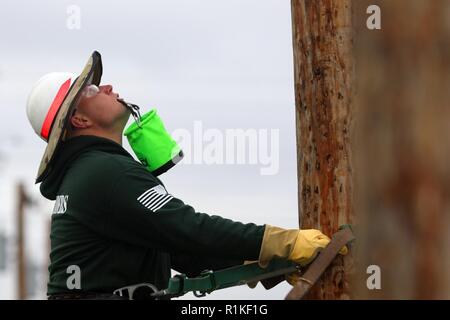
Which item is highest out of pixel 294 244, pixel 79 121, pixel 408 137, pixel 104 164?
pixel 408 137

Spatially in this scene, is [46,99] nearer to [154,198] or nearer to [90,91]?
[90,91]

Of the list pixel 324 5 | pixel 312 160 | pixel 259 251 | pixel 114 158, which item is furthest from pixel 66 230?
pixel 324 5

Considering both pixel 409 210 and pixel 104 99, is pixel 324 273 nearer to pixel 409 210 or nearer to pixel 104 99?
pixel 104 99

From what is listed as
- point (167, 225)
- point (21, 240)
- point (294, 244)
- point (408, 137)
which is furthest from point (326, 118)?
point (21, 240)

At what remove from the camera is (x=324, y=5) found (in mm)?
3156

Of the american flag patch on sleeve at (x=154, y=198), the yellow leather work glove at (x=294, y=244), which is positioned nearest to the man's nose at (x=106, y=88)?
the american flag patch on sleeve at (x=154, y=198)

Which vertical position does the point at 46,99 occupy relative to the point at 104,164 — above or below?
above

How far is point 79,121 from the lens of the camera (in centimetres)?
373

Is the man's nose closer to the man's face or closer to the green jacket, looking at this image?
the man's face

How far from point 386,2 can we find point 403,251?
0.47 metres

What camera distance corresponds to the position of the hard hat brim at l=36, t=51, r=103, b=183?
3.64m

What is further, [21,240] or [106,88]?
[21,240]

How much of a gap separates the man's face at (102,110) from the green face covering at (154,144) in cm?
15

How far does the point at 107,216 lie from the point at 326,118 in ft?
3.31
